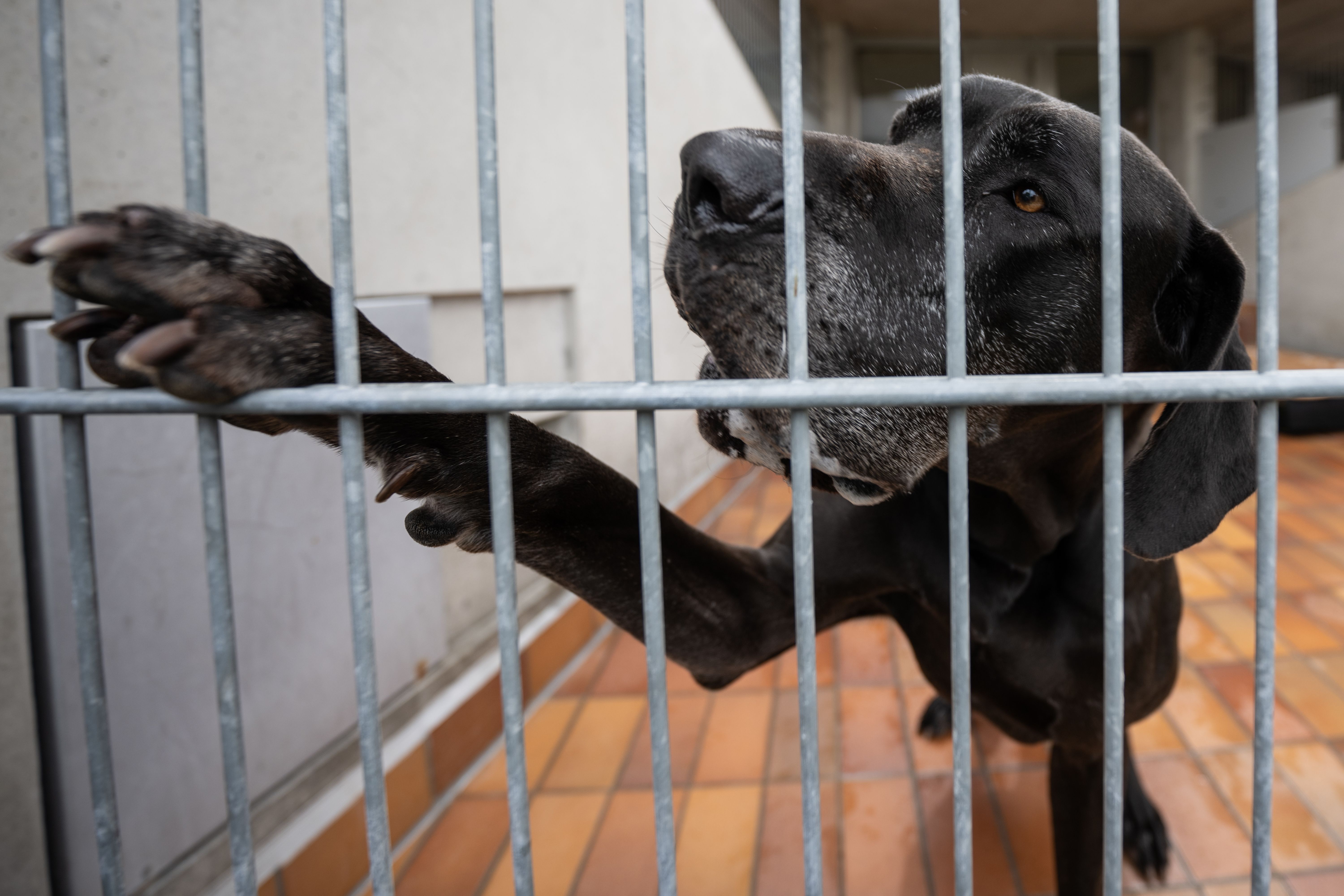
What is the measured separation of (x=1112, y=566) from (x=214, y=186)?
1.60 m

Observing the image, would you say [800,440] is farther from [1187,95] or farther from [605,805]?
[1187,95]

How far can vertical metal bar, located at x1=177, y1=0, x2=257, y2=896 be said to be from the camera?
2.81 ft

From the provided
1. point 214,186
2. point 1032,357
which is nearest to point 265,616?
point 214,186

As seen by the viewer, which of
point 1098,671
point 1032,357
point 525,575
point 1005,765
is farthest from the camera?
point 525,575

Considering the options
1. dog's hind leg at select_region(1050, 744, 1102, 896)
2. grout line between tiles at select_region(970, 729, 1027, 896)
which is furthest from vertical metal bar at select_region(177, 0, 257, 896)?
grout line between tiles at select_region(970, 729, 1027, 896)

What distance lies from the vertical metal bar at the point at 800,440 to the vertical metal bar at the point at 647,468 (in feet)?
0.46

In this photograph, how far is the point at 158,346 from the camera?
778 mm

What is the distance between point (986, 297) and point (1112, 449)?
476 millimetres

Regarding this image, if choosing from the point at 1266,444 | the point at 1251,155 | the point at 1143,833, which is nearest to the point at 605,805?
the point at 1143,833

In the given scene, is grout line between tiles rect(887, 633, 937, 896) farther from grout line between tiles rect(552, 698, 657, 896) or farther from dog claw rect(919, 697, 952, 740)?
grout line between tiles rect(552, 698, 657, 896)

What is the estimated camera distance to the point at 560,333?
3.10 metres

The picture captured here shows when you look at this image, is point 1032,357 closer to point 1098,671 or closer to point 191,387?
point 1098,671

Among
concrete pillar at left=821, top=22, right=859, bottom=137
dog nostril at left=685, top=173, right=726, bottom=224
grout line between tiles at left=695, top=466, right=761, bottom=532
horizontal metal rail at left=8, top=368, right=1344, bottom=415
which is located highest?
concrete pillar at left=821, top=22, right=859, bottom=137

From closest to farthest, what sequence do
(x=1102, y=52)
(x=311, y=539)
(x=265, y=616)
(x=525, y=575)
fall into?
(x=1102, y=52) < (x=265, y=616) < (x=311, y=539) < (x=525, y=575)
